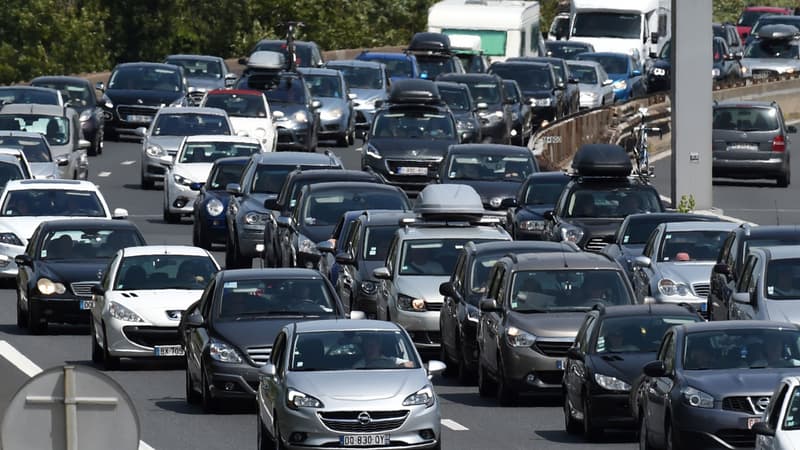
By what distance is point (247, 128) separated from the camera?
164 ft

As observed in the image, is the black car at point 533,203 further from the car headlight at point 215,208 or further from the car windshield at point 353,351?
the car windshield at point 353,351

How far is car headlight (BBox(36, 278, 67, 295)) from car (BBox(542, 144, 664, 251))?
7388 millimetres

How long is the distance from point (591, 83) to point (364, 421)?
48.2 m

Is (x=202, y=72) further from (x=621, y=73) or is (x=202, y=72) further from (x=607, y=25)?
(x=607, y=25)

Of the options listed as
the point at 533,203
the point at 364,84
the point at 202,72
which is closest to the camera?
the point at 533,203

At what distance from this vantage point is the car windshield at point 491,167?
38.9m

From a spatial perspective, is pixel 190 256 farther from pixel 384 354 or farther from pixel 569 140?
pixel 569 140

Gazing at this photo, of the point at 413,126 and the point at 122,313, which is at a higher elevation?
the point at 122,313

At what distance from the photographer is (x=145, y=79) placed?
184 feet

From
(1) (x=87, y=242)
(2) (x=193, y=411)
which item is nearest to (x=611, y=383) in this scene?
(2) (x=193, y=411)

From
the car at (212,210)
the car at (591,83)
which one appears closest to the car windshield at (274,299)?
the car at (212,210)

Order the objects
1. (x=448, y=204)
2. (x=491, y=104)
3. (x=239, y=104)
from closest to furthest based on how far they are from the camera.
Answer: (x=448, y=204), (x=239, y=104), (x=491, y=104)

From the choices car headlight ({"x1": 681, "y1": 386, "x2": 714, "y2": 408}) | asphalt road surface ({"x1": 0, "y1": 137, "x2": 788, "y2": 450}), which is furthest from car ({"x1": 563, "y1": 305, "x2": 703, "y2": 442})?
car headlight ({"x1": 681, "y1": 386, "x2": 714, "y2": 408})

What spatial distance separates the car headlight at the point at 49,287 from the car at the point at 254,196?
237 inches
